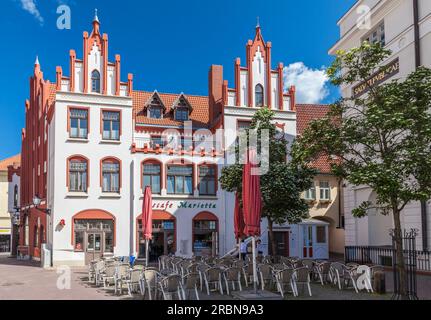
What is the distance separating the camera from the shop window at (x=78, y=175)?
1212 inches

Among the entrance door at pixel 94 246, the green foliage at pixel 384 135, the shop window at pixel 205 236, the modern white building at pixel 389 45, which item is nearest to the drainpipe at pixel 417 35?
the modern white building at pixel 389 45

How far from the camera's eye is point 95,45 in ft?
106

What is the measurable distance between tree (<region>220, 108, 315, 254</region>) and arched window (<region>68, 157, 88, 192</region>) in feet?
37.9

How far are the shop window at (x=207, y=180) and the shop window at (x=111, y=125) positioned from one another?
5.82 meters

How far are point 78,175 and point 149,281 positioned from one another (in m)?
17.4

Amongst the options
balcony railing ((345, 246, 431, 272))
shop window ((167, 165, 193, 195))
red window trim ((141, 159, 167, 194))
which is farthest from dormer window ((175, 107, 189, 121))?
balcony railing ((345, 246, 431, 272))

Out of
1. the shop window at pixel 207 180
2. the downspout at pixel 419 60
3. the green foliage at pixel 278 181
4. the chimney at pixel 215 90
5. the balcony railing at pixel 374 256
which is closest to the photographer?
the downspout at pixel 419 60

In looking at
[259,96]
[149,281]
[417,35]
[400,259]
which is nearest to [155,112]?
[259,96]

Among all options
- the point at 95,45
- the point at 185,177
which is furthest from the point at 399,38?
the point at 95,45

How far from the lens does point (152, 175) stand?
32312 millimetres

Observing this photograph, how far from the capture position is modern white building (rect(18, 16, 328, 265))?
3070 cm

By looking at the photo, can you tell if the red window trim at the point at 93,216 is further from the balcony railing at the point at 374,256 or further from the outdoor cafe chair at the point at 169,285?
the outdoor cafe chair at the point at 169,285

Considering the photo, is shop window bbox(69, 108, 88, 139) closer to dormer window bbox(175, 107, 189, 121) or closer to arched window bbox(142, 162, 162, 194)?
Result: arched window bbox(142, 162, 162, 194)

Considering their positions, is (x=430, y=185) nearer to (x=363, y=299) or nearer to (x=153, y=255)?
(x=363, y=299)
